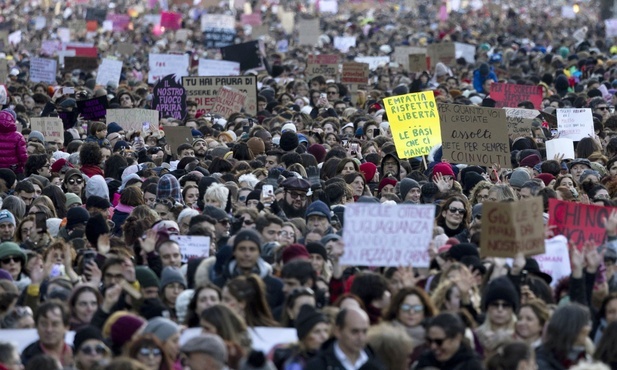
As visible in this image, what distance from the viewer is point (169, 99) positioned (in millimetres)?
23984

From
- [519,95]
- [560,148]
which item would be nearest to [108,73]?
[519,95]

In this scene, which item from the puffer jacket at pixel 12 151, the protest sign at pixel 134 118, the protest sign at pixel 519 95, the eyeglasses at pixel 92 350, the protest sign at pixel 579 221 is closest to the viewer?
the eyeglasses at pixel 92 350

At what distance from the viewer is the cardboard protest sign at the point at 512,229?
10875 millimetres

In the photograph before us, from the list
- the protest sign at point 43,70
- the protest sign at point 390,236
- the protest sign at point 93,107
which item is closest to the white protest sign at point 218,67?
the protest sign at point 43,70

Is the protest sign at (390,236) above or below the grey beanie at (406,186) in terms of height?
below

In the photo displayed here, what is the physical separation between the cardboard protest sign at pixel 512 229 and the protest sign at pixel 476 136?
6.44 metres

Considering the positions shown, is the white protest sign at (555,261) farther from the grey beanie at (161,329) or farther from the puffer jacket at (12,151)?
the puffer jacket at (12,151)

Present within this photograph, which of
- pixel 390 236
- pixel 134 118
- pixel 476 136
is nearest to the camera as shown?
pixel 390 236

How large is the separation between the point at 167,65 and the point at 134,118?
29.4ft

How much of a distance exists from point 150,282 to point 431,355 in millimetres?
2353

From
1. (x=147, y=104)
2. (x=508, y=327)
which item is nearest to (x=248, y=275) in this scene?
(x=508, y=327)

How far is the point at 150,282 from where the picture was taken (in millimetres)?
10875

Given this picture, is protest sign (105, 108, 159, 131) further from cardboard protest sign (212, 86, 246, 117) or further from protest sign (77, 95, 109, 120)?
cardboard protest sign (212, 86, 246, 117)

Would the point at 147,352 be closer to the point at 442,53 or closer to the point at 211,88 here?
the point at 211,88
